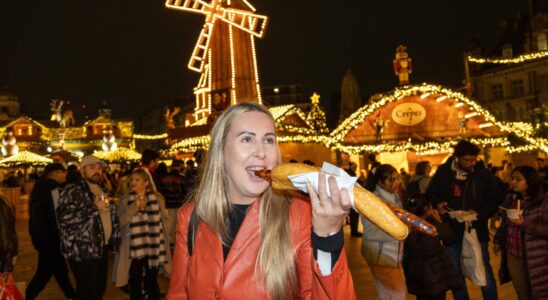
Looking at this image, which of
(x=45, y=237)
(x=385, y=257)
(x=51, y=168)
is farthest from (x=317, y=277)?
(x=51, y=168)

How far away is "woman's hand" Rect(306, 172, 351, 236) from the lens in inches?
74.1

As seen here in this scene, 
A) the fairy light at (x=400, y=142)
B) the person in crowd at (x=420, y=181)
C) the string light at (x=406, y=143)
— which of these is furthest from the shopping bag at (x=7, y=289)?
the string light at (x=406, y=143)

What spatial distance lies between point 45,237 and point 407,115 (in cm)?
1891

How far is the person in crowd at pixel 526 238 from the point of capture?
4.83 metres

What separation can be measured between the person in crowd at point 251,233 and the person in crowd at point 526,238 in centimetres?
348

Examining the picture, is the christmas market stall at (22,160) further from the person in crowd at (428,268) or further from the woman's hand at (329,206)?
the woman's hand at (329,206)

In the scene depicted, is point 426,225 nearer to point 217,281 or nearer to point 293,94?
point 217,281

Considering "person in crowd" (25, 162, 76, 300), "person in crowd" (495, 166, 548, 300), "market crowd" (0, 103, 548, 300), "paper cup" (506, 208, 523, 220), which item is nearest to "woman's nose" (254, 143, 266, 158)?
"market crowd" (0, 103, 548, 300)

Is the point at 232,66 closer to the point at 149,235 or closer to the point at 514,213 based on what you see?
the point at 149,235

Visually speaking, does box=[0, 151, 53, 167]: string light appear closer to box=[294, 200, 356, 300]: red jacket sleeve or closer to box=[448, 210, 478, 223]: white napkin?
box=[448, 210, 478, 223]: white napkin

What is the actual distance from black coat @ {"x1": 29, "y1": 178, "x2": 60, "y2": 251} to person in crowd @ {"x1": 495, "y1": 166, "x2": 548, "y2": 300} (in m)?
5.46

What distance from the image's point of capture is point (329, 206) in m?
1.91

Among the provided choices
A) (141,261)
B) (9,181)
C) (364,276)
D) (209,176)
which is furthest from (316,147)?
(209,176)

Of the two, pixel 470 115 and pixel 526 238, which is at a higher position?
pixel 470 115
